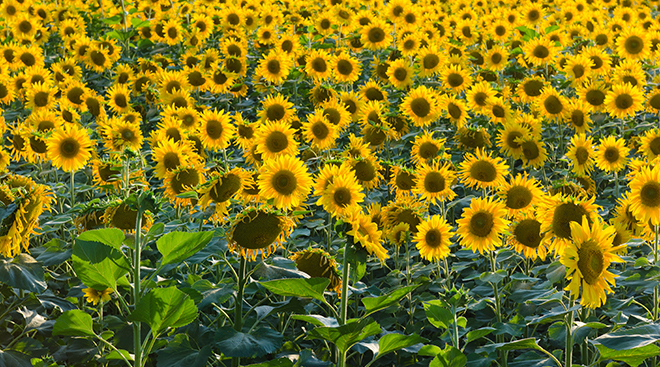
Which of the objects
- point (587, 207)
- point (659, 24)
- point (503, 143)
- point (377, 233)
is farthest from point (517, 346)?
point (659, 24)

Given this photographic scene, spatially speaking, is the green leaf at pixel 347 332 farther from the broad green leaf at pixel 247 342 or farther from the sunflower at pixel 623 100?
the sunflower at pixel 623 100

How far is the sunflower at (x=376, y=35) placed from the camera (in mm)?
7848

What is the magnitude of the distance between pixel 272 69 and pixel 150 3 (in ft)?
14.9

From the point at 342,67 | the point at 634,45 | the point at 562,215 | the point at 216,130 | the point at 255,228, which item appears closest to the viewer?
the point at 255,228

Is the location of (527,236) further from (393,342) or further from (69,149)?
(69,149)

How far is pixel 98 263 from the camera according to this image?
1.93 metres

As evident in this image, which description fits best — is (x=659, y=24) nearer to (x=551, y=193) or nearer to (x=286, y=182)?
(x=551, y=193)

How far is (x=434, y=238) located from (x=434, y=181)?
588mm

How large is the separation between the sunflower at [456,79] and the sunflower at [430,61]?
0.61 metres

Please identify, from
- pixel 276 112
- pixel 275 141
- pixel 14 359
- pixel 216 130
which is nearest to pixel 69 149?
pixel 216 130

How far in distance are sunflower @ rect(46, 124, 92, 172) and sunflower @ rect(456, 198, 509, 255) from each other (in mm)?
2798

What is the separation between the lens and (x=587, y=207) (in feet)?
8.61

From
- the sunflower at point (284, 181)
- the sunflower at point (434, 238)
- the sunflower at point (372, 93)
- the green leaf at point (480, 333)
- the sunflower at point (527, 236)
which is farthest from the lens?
the sunflower at point (372, 93)

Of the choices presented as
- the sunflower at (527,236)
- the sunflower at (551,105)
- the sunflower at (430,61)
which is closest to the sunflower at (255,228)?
the sunflower at (527,236)
